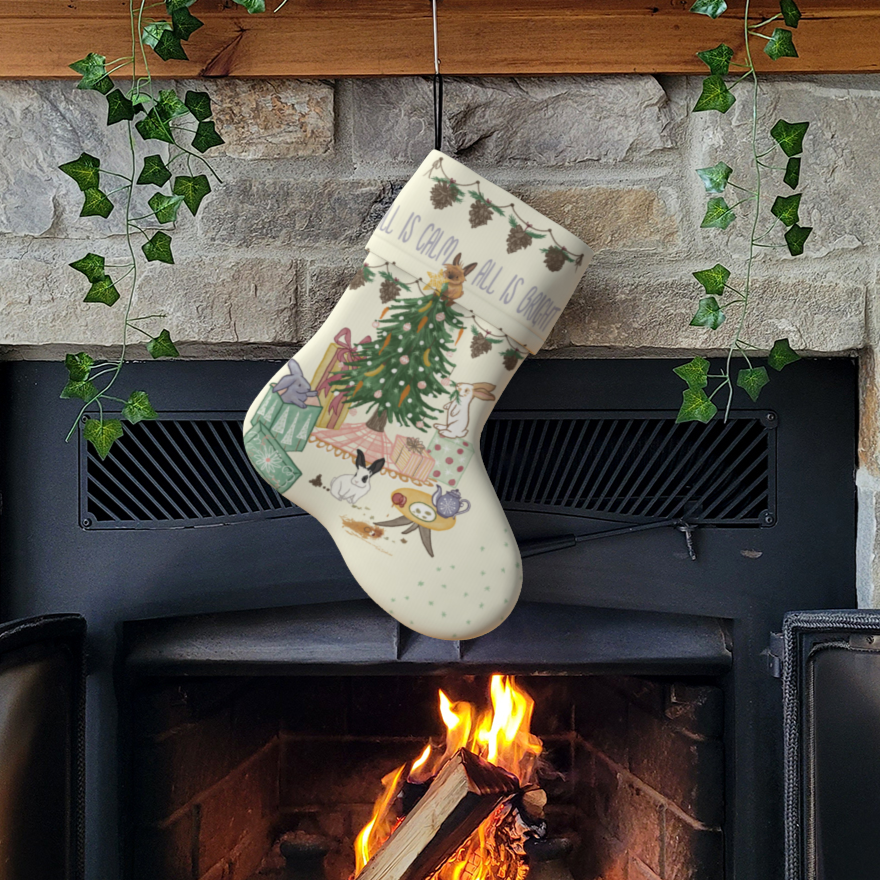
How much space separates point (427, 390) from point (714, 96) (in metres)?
0.40

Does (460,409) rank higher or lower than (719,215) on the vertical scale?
lower

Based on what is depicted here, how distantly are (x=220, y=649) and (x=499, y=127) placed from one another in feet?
2.26

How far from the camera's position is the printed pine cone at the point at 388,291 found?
2.75ft

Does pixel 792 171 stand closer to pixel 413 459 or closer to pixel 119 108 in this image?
pixel 413 459

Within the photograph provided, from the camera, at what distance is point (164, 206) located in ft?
2.78

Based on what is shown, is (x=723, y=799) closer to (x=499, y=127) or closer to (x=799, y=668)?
(x=799, y=668)

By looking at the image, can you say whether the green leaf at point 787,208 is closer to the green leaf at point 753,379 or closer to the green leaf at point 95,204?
the green leaf at point 753,379

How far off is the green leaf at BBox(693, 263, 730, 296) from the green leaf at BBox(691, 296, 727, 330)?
0.02 metres

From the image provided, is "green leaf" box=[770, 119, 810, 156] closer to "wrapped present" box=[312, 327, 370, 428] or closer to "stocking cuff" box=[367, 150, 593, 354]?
"stocking cuff" box=[367, 150, 593, 354]

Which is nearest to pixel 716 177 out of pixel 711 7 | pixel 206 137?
pixel 711 7

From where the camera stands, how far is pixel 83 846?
950mm

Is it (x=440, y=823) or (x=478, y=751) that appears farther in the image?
(x=478, y=751)

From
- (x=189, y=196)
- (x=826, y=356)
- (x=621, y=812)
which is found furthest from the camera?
(x=621, y=812)

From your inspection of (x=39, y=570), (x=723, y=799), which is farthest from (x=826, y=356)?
(x=39, y=570)
